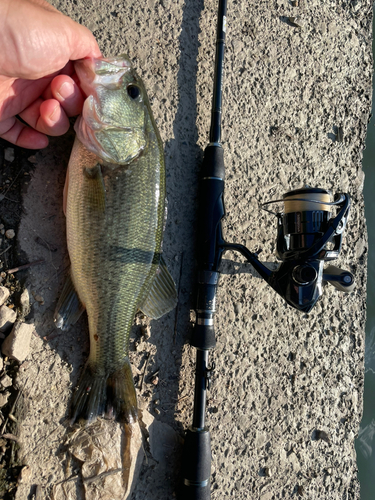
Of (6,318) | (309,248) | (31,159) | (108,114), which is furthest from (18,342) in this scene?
(309,248)

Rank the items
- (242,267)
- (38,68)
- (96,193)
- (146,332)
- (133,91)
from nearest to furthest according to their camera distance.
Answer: (38,68), (96,193), (133,91), (146,332), (242,267)

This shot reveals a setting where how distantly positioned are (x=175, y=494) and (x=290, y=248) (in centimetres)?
162

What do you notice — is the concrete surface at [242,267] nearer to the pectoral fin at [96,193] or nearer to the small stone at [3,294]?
the small stone at [3,294]

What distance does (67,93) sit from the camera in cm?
211

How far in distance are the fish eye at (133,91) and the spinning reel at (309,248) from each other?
3.38 ft

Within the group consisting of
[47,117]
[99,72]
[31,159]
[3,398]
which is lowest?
[3,398]

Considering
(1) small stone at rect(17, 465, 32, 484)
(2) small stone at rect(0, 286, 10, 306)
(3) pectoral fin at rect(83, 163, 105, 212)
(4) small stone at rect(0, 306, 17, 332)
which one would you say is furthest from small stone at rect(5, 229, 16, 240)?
(1) small stone at rect(17, 465, 32, 484)

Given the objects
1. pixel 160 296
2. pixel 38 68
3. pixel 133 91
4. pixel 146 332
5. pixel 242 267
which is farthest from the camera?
pixel 242 267

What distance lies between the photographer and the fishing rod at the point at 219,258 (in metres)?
2.18

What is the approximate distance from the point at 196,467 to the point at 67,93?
2.14 meters

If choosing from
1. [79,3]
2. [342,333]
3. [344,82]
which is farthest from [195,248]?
[344,82]

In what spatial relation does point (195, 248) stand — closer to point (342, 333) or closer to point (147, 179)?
point (147, 179)

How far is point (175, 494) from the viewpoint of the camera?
7.86 feet

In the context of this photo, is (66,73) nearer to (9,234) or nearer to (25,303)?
(9,234)
